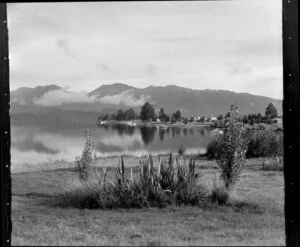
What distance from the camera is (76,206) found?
705 centimetres

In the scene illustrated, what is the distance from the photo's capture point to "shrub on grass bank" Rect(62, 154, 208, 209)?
6.82m

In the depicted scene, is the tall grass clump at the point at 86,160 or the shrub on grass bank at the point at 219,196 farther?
the tall grass clump at the point at 86,160

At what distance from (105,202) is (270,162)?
5.15m

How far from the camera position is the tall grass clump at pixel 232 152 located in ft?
25.4

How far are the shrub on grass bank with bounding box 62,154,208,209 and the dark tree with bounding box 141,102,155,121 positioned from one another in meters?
0.70

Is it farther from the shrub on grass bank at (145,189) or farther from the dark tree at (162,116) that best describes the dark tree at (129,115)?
the shrub on grass bank at (145,189)

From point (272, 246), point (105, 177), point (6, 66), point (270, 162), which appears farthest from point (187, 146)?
point (6, 66)

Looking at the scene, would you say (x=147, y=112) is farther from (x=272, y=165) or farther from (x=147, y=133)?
(x=272, y=165)

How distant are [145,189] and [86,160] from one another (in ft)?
6.12

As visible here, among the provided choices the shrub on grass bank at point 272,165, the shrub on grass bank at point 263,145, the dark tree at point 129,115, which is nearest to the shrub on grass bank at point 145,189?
the dark tree at point 129,115

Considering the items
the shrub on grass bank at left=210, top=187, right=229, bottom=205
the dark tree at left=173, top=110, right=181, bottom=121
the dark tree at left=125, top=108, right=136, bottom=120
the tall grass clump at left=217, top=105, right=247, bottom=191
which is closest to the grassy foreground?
the shrub on grass bank at left=210, top=187, right=229, bottom=205

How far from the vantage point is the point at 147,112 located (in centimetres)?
752

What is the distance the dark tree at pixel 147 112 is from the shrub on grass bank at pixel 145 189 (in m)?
0.70

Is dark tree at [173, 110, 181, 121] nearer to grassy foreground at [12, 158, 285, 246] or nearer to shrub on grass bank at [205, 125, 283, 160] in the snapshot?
grassy foreground at [12, 158, 285, 246]
